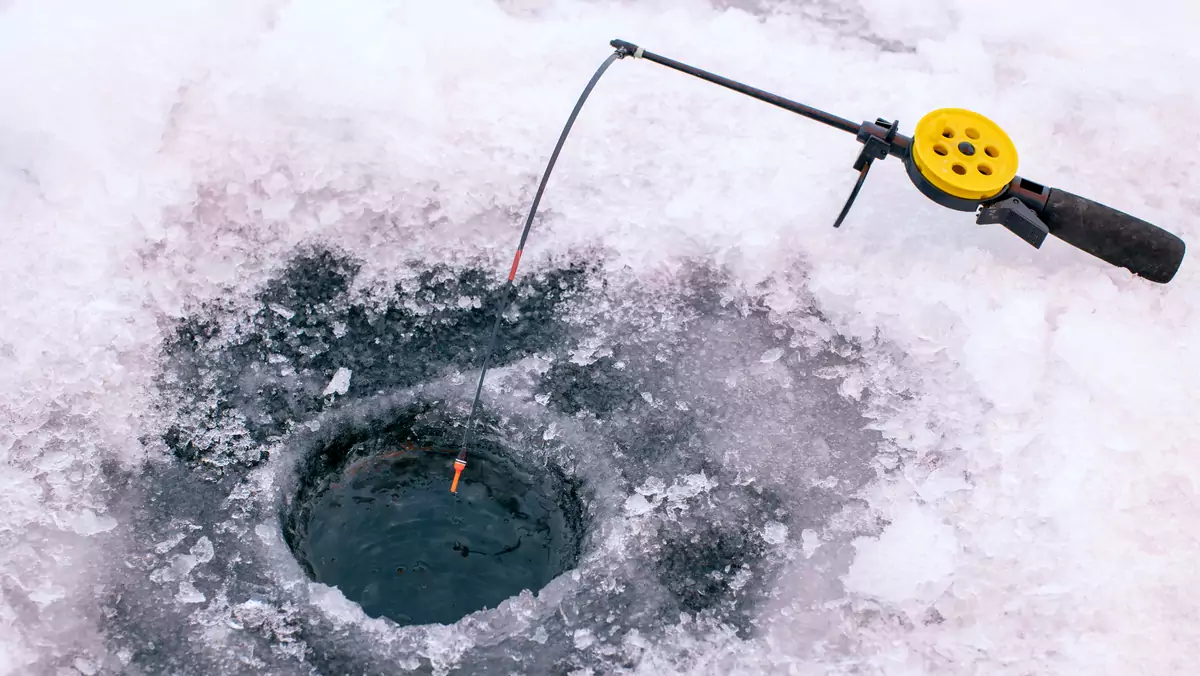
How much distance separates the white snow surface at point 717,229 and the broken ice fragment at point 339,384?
28cm

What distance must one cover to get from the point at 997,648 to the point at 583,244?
1297mm

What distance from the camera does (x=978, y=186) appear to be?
199cm

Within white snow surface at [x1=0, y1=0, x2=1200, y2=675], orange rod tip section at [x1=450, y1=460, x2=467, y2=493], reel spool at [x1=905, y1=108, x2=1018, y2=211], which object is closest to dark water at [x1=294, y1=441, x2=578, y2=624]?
orange rod tip section at [x1=450, y1=460, x2=467, y2=493]

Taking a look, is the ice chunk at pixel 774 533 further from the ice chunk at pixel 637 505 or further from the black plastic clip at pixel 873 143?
the black plastic clip at pixel 873 143

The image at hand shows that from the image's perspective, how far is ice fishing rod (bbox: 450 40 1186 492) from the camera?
2000 millimetres

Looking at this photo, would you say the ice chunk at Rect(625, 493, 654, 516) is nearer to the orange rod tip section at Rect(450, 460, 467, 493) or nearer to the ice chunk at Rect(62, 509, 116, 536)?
the orange rod tip section at Rect(450, 460, 467, 493)

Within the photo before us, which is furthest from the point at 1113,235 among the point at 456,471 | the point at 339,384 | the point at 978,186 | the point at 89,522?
the point at 89,522

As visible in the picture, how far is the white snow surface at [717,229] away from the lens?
1849 millimetres

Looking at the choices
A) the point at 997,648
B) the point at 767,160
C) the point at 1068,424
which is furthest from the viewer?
the point at 767,160

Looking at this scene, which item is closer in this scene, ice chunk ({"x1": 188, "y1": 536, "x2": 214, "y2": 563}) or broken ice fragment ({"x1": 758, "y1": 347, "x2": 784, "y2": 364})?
ice chunk ({"x1": 188, "y1": 536, "x2": 214, "y2": 563})

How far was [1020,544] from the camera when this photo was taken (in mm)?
1897

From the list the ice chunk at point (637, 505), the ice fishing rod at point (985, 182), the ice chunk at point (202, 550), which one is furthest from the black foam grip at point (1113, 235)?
the ice chunk at point (202, 550)

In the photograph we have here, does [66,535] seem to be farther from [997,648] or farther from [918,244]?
[918,244]

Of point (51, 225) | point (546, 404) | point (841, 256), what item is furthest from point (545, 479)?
point (51, 225)
